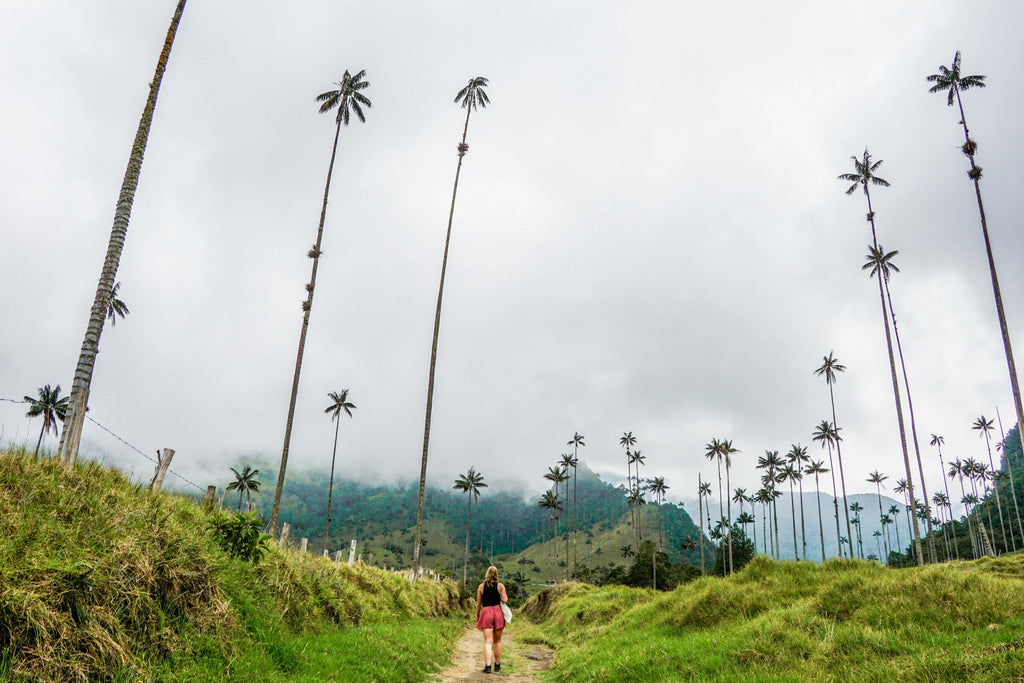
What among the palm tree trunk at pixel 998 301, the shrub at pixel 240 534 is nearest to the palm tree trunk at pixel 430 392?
the shrub at pixel 240 534

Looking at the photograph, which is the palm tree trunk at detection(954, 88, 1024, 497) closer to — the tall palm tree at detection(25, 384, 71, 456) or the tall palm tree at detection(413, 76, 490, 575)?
the tall palm tree at detection(413, 76, 490, 575)

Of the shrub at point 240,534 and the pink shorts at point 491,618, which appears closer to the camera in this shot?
the shrub at point 240,534

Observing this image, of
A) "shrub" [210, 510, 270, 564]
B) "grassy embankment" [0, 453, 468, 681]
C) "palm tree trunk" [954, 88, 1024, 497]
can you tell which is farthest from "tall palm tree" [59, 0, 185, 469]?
"palm tree trunk" [954, 88, 1024, 497]

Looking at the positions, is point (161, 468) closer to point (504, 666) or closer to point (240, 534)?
point (240, 534)

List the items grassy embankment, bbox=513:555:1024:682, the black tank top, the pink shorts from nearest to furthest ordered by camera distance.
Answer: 1. grassy embankment, bbox=513:555:1024:682
2. the pink shorts
3. the black tank top

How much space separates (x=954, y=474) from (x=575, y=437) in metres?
95.5

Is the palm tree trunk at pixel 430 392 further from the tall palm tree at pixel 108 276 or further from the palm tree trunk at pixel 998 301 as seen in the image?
the palm tree trunk at pixel 998 301

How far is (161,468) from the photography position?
36.4 ft

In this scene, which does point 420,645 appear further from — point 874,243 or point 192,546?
point 874,243

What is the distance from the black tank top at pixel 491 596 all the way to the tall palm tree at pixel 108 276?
31.2 feet

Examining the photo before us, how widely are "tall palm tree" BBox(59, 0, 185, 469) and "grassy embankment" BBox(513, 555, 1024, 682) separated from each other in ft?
38.0

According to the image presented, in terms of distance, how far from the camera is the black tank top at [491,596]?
44.0ft

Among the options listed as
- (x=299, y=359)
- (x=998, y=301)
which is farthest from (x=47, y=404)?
(x=998, y=301)

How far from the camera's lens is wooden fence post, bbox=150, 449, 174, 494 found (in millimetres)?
10922
